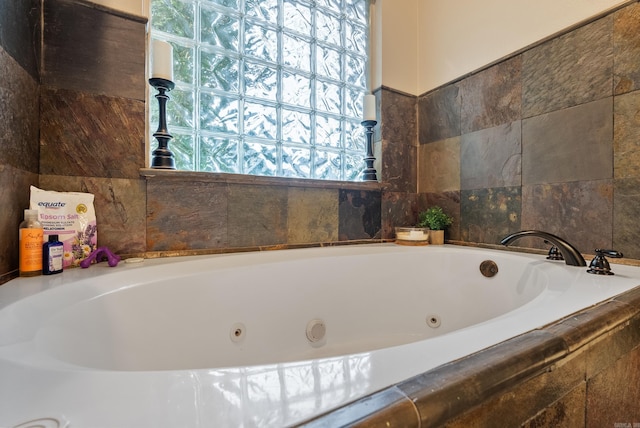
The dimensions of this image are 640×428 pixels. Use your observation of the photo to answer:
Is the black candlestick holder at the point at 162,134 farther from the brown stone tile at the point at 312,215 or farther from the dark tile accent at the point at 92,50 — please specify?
the brown stone tile at the point at 312,215

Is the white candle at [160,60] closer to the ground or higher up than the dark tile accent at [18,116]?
higher up

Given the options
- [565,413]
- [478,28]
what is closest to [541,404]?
[565,413]

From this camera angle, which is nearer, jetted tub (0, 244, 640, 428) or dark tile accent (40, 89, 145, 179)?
jetted tub (0, 244, 640, 428)

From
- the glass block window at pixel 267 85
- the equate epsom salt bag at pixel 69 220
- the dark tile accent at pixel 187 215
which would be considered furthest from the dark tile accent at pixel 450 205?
the equate epsom salt bag at pixel 69 220

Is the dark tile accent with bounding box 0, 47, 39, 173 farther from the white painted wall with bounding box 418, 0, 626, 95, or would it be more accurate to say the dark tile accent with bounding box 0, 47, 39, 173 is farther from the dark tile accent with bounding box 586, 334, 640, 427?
the white painted wall with bounding box 418, 0, 626, 95

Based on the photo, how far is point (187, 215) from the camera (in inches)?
43.9

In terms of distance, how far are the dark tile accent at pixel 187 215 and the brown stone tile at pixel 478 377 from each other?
1.03 m

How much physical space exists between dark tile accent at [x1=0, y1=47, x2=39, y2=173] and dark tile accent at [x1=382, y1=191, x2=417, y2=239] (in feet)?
4.99

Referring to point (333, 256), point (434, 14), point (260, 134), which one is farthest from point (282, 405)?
point (434, 14)

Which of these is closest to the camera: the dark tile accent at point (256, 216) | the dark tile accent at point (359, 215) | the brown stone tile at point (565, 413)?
the brown stone tile at point (565, 413)

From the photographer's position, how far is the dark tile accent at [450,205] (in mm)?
1544

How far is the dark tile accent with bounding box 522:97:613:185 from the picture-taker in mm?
1021

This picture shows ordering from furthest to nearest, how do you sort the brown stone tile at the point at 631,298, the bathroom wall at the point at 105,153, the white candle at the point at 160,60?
the white candle at the point at 160,60 → the bathroom wall at the point at 105,153 → the brown stone tile at the point at 631,298

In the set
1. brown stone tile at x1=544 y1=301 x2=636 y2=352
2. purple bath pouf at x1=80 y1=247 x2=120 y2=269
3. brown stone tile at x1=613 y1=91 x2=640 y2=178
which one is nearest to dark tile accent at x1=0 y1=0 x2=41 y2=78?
purple bath pouf at x1=80 y1=247 x2=120 y2=269
